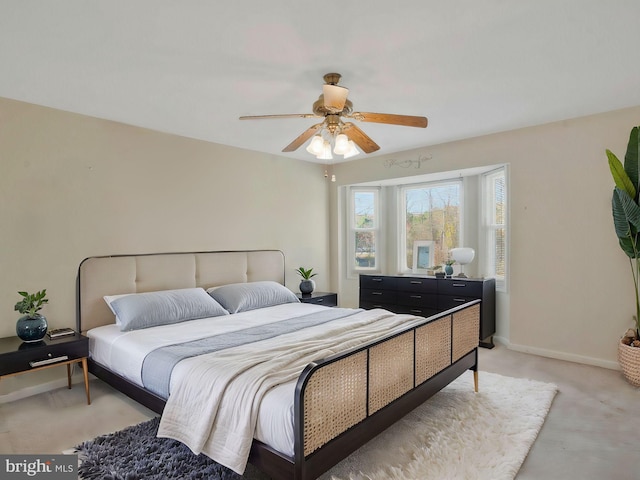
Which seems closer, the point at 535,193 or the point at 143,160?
the point at 143,160

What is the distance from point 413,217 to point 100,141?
4.19 meters

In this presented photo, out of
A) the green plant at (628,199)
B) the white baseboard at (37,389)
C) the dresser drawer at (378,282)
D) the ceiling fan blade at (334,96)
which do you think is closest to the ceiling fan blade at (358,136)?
the ceiling fan blade at (334,96)

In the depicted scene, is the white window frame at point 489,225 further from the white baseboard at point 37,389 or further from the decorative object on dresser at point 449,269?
the white baseboard at point 37,389

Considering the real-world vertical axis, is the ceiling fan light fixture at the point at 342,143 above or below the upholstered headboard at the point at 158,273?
above

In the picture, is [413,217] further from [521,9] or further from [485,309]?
[521,9]

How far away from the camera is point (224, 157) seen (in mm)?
4621

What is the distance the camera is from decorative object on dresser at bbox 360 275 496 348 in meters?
4.43

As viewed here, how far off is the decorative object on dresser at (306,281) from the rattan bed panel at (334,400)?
2.99 metres

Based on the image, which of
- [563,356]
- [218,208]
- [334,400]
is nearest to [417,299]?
[563,356]

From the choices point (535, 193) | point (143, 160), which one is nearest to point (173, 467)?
point (143, 160)

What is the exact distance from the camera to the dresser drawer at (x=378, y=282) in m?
5.17

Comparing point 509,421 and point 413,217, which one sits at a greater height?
point 413,217

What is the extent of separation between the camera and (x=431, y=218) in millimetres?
5637

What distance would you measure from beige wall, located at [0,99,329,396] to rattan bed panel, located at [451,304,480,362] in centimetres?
277
